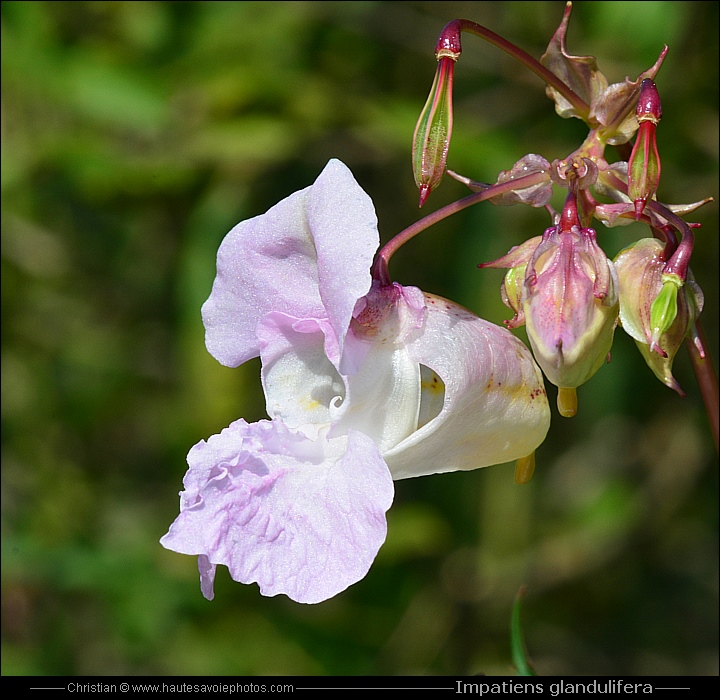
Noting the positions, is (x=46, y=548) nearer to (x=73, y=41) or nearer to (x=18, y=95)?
(x=18, y=95)

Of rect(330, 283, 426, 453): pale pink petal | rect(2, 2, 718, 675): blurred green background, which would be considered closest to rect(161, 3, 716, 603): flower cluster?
rect(330, 283, 426, 453): pale pink petal

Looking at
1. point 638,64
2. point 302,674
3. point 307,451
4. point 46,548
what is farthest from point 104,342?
point 307,451

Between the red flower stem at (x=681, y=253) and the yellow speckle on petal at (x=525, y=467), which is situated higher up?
the red flower stem at (x=681, y=253)

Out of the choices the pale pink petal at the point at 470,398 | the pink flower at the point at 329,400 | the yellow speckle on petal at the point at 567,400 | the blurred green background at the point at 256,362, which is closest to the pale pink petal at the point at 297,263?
the pink flower at the point at 329,400

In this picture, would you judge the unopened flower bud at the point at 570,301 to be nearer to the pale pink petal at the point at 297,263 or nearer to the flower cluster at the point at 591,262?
the flower cluster at the point at 591,262

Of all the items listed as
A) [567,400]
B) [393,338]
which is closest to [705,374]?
[567,400]

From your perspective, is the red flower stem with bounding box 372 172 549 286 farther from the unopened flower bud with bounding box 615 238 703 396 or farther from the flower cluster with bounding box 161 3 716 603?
the unopened flower bud with bounding box 615 238 703 396
